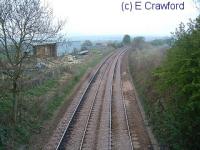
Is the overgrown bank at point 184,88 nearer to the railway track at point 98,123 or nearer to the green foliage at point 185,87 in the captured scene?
the green foliage at point 185,87

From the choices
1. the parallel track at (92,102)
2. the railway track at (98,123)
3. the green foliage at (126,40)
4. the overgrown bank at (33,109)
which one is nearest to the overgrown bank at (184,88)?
the railway track at (98,123)

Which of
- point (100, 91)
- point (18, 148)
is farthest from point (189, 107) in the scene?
point (100, 91)

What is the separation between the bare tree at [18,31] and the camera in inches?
894

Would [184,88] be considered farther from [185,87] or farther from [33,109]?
[33,109]

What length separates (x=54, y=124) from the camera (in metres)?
26.3

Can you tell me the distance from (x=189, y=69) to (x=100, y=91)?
69.2 ft

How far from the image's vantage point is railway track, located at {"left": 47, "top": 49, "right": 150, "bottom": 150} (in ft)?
72.0

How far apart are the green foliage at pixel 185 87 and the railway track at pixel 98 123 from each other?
3473 mm

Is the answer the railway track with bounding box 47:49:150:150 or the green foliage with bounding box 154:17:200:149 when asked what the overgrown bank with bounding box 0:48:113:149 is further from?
the green foliage with bounding box 154:17:200:149

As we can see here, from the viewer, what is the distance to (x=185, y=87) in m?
17.2

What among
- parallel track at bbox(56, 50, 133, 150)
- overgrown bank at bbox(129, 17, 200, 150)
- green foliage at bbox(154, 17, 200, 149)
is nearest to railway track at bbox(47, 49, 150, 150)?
→ parallel track at bbox(56, 50, 133, 150)

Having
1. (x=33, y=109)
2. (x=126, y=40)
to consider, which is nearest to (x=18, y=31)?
(x=33, y=109)

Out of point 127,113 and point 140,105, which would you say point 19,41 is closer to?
point 127,113

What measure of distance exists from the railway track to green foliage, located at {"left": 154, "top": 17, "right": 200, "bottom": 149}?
11.4 ft
